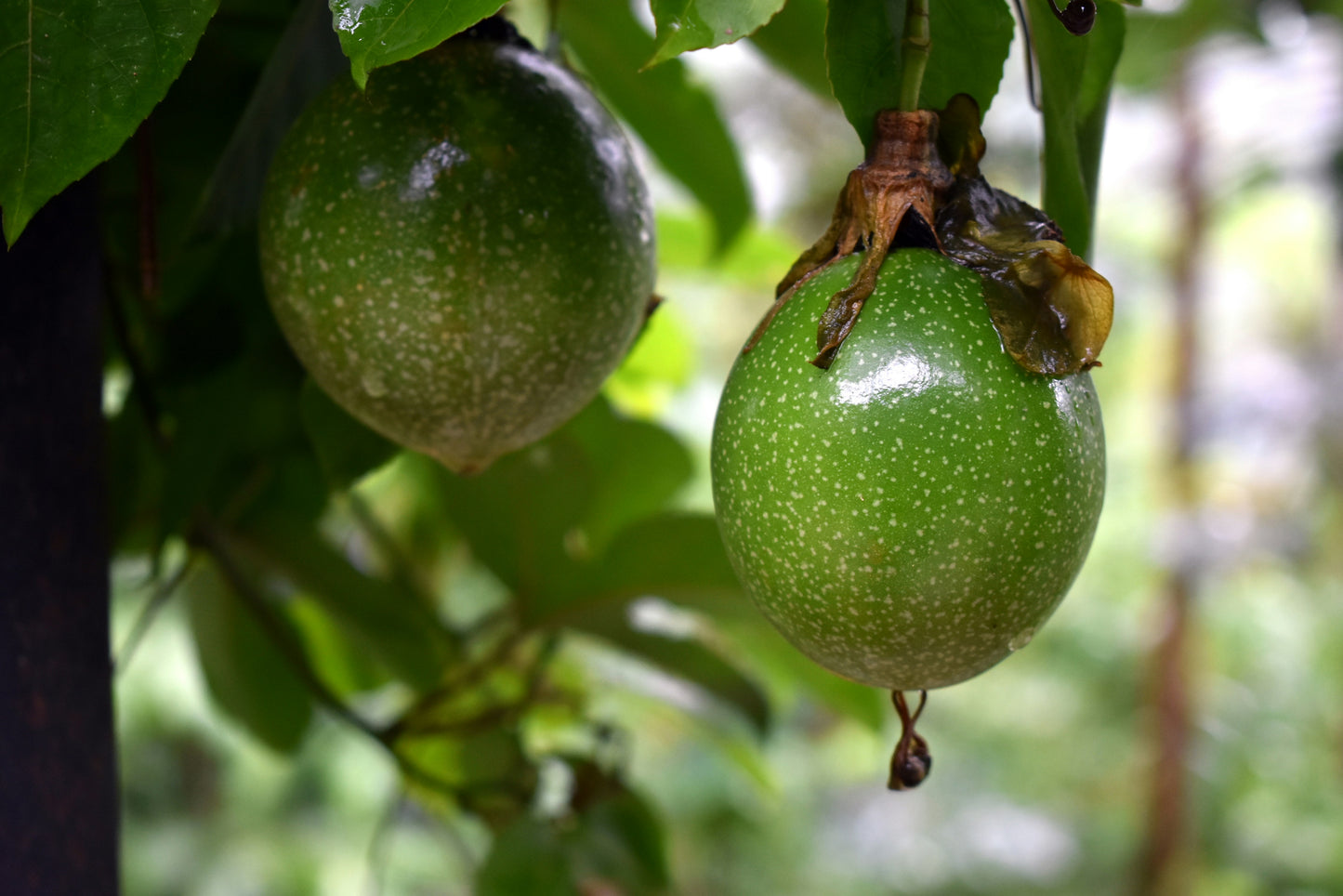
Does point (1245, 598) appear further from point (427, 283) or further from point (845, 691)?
point (427, 283)

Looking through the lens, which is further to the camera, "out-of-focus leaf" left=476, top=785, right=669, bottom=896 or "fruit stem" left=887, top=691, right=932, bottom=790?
"out-of-focus leaf" left=476, top=785, right=669, bottom=896

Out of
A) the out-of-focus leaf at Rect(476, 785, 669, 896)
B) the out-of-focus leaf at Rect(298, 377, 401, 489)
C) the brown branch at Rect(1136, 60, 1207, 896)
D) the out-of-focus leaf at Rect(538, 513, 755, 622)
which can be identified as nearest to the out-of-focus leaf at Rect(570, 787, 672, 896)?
the out-of-focus leaf at Rect(476, 785, 669, 896)

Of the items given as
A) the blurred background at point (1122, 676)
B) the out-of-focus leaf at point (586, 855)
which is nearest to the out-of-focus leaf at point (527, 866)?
the out-of-focus leaf at point (586, 855)

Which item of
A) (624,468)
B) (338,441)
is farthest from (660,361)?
(338,441)

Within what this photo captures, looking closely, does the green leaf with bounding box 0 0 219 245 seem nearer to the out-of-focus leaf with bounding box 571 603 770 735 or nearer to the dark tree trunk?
the dark tree trunk

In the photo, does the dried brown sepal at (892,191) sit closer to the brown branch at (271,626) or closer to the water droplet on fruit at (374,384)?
the water droplet on fruit at (374,384)

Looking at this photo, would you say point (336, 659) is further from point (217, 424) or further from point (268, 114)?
point (268, 114)

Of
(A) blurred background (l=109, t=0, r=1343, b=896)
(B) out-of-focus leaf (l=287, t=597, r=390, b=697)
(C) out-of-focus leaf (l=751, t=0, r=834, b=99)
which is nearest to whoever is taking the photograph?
(C) out-of-focus leaf (l=751, t=0, r=834, b=99)
